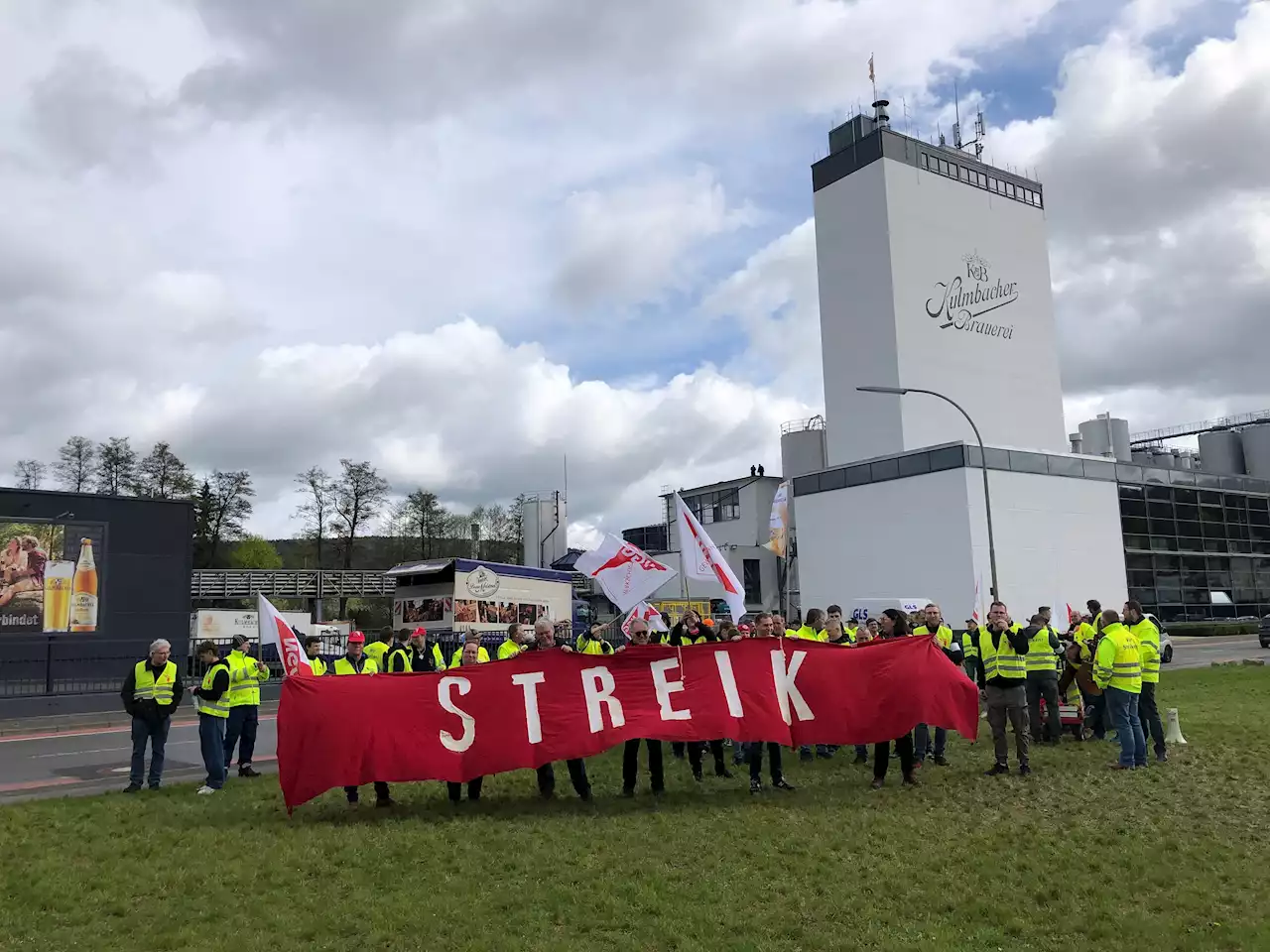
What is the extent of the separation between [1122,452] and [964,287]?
20.9 m

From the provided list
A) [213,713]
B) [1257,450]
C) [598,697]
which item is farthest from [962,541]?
[1257,450]

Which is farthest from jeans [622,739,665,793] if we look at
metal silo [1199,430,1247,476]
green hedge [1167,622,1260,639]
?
metal silo [1199,430,1247,476]

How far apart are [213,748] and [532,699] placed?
424cm

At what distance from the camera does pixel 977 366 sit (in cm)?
5925

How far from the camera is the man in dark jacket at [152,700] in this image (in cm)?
1158

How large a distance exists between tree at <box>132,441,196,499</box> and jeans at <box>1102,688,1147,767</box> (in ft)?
193

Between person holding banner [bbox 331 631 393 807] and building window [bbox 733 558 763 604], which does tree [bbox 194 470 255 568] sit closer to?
building window [bbox 733 558 763 604]

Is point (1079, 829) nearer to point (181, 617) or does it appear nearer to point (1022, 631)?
point (1022, 631)

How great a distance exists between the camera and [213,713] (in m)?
11.7

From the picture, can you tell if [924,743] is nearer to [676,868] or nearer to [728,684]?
[728,684]

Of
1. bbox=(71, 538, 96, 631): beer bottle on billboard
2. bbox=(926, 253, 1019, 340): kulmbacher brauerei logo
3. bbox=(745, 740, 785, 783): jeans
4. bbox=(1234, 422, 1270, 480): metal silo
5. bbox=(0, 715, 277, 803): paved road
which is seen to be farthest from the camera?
bbox=(1234, 422, 1270, 480): metal silo

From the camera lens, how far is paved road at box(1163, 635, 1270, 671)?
110ft

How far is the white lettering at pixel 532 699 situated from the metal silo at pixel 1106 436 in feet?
224

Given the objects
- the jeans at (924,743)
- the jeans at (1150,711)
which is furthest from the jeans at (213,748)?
the jeans at (1150,711)
